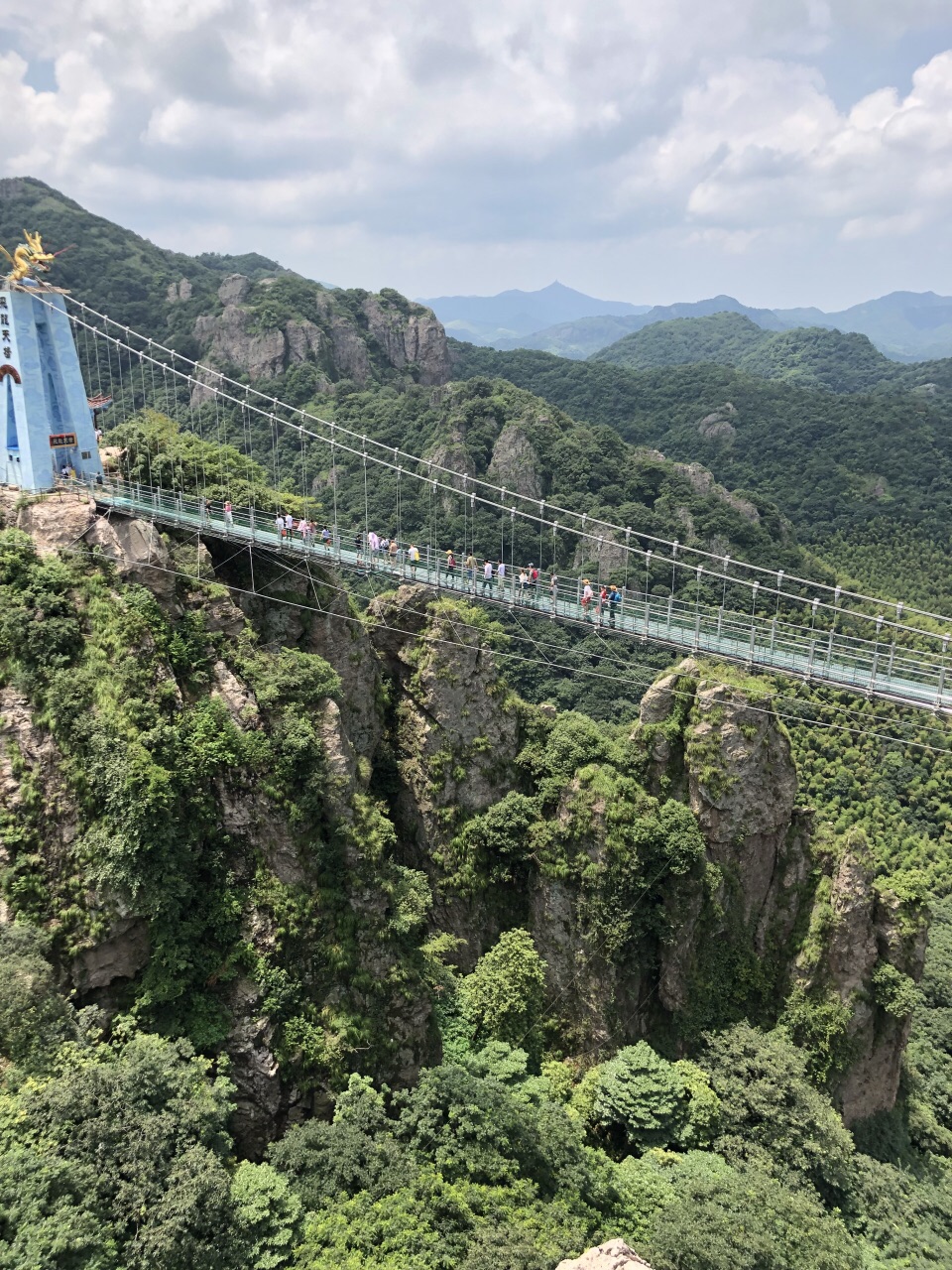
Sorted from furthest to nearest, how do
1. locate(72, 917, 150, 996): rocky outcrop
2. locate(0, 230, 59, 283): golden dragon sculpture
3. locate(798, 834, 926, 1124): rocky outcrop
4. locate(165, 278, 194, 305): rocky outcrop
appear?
1. locate(165, 278, 194, 305): rocky outcrop
2. locate(798, 834, 926, 1124): rocky outcrop
3. locate(0, 230, 59, 283): golden dragon sculpture
4. locate(72, 917, 150, 996): rocky outcrop

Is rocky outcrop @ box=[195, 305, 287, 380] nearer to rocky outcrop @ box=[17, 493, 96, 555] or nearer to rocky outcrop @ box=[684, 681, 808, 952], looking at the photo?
rocky outcrop @ box=[17, 493, 96, 555]

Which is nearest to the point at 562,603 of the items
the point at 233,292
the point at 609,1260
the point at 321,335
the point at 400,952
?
the point at 400,952

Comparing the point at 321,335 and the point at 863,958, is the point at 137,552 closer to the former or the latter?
the point at 863,958

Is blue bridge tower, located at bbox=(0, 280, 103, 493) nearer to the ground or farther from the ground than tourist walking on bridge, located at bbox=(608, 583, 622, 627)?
farther from the ground

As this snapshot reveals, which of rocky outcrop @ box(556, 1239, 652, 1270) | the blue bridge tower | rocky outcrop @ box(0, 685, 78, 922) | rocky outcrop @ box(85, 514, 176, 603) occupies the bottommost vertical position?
rocky outcrop @ box(556, 1239, 652, 1270)

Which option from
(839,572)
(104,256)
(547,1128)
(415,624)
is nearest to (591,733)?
(415,624)

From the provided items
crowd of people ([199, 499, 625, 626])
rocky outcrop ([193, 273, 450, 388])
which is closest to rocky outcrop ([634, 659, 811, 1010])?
crowd of people ([199, 499, 625, 626])

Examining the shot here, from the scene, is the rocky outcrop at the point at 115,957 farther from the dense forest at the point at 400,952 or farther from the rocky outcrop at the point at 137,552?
the rocky outcrop at the point at 137,552

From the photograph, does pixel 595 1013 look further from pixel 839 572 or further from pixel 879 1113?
pixel 839 572
